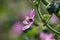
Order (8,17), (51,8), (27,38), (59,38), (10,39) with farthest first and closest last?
(8,17), (10,39), (27,38), (59,38), (51,8)

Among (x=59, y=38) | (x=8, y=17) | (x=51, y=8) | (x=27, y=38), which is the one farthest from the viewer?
(x=8, y=17)

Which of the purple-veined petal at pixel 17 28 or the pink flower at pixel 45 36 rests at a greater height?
the pink flower at pixel 45 36

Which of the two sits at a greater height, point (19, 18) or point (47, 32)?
point (47, 32)

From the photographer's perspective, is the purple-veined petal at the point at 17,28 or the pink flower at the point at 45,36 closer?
the pink flower at the point at 45,36

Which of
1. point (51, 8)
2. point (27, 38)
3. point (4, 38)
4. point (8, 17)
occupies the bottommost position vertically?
point (4, 38)

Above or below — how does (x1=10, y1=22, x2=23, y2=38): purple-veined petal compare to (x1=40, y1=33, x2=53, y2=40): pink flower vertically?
below

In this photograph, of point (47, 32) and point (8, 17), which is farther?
point (8, 17)

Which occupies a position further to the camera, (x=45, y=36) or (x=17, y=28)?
(x=17, y=28)

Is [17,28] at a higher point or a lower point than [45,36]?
lower

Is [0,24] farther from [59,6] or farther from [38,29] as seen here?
[59,6]

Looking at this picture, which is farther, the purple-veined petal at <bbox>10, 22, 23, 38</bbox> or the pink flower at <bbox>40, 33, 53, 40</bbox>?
the purple-veined petal at <bbox>10, 22, 23, 38</bbox>

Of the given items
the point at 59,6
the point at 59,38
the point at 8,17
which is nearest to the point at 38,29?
the point at 59,38
